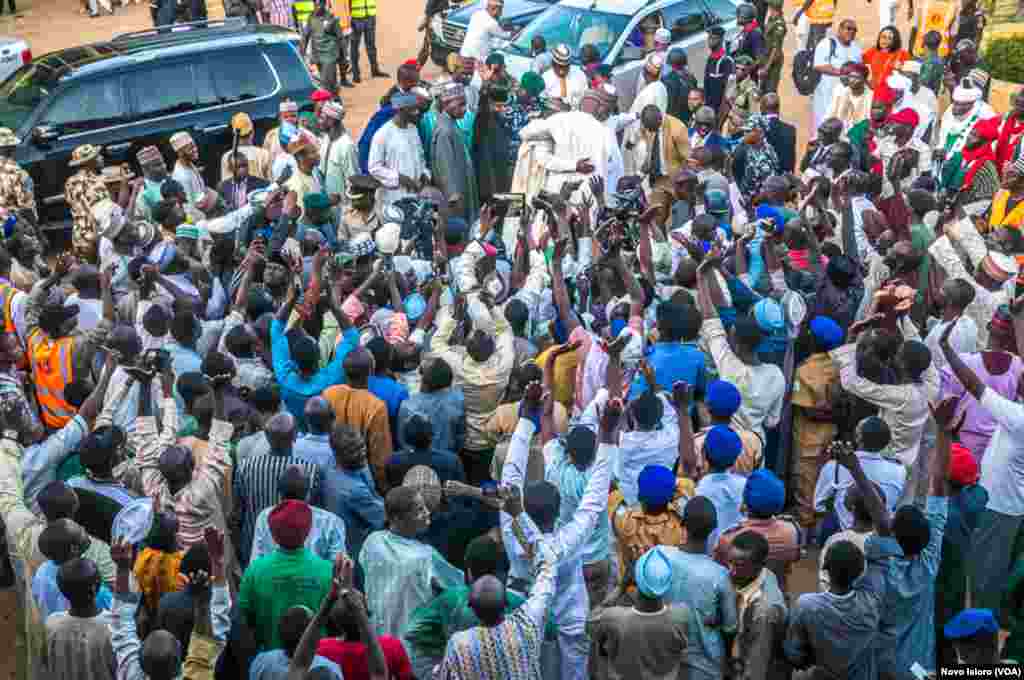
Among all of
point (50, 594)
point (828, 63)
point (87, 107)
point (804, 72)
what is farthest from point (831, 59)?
point (50, 594)

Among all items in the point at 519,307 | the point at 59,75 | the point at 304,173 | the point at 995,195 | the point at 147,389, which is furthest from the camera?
the point at 59,75

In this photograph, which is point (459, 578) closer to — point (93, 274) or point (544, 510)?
point (544, 510)

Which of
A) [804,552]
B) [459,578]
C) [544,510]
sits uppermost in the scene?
[544,510]

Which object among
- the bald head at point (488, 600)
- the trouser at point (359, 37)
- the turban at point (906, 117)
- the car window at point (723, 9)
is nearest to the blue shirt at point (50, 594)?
the bald head at point (488, 600)

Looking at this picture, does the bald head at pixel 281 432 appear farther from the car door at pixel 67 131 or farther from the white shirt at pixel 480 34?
the white shirt at pixel 480 34

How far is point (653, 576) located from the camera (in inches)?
203

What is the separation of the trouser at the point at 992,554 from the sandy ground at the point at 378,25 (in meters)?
9.88

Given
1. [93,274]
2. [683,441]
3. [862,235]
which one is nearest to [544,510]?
[683,441]

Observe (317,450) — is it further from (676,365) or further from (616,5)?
(616,5)

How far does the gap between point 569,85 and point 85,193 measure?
4.99 m

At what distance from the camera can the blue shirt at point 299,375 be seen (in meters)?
7.23

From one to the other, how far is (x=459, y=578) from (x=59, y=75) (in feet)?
30.6

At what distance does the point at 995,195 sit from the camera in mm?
10094

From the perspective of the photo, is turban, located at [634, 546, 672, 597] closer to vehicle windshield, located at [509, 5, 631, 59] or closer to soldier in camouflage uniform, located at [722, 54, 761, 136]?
soldier in camouflage uniform, located at [722, 54, 761, 136]
